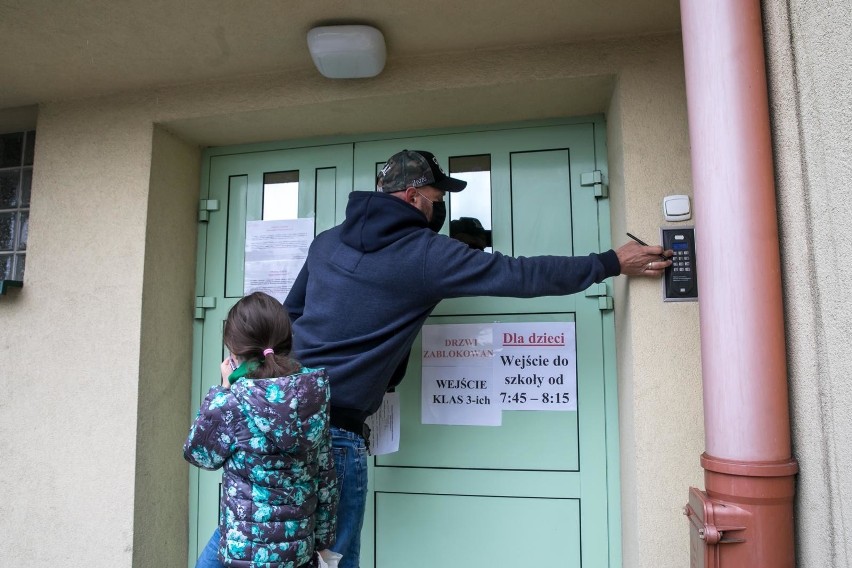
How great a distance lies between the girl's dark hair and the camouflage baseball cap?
75cm

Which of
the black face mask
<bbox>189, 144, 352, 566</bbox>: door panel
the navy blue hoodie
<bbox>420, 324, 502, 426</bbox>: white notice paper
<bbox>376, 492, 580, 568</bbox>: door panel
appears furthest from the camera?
<bbox>189, 144, 352, 566</bbox>: door panel

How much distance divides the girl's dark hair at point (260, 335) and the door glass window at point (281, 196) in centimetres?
125

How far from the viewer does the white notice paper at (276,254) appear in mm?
2811

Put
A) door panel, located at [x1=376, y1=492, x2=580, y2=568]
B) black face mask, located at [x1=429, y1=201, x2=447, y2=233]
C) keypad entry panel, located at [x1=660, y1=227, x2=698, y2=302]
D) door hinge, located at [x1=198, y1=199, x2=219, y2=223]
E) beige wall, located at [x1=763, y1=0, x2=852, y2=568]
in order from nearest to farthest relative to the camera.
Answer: beige wall, located at [x1=763, y1=0, x2=852, y2=568] → keypad entry panel, located at [x1=660, y1=227, x2=698, y2=302] → black face mask, located at [x1=429, y1=201, x2=447, y2=233] → door panel, located at [x1=376, y1=492, x2=580, y2=568] → door hinge, located at [x1=198, y1=199, x2=219, y2=223]

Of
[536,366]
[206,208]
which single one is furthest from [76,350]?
[536,366]

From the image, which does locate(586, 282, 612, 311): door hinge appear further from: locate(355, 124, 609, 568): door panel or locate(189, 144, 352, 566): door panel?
locate(189, 144, 352, 566): door panel

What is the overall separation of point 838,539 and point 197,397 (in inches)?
103

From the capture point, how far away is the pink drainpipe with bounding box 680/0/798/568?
4.50 feet

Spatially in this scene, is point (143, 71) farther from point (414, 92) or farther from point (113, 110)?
point (414, 92)

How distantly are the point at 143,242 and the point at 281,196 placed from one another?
674 millimetres

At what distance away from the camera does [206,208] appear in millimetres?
2959

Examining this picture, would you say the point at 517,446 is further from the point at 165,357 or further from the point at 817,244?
the point at 165,357

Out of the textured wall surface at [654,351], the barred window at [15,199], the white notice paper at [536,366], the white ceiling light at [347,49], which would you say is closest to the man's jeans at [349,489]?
the white notice paper at [536,366]

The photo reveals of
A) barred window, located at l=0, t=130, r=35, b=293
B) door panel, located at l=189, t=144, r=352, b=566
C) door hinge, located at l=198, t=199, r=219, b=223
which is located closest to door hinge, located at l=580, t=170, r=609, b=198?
door panel, located at l=189, t=144, r=352, b=566
